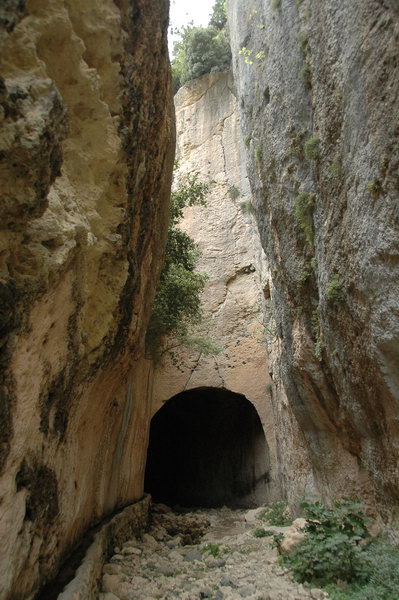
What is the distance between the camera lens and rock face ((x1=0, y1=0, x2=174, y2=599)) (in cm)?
322

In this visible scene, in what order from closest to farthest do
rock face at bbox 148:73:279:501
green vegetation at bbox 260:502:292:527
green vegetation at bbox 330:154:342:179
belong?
1. green vegetation at bbox 330:154:342:179
2. green vegetation at bbox 260:502:292:527
3. rock face at bbox 148:73:279:501

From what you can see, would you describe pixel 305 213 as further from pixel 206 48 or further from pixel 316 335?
pixel 206 48

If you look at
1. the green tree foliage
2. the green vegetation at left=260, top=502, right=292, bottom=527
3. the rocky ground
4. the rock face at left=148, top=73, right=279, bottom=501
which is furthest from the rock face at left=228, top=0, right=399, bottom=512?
the green tree foliage

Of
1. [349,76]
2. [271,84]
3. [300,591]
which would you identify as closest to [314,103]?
[349,76]

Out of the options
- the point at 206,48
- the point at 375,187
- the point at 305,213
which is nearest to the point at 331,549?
the point at 375,187

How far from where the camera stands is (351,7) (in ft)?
17.2

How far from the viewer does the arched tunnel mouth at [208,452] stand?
46.8ft

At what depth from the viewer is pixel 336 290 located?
5.74 meters

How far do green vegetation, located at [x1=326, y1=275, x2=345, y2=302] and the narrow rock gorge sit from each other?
23mm

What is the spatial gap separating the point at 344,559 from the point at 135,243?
4.08 metres

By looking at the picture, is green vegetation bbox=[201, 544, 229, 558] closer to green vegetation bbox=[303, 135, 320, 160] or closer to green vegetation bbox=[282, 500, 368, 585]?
green vegetation bbox=[282, 500, 368, 585]

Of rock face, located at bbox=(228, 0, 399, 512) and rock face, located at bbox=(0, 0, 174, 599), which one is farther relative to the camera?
rock face, located at bbox=(228, 0, 399, 512)

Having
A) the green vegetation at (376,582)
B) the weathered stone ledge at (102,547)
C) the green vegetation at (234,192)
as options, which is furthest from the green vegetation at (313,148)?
the green vegetation at (234,192)

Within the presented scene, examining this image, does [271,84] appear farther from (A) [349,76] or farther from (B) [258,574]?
(B) [258,574]
